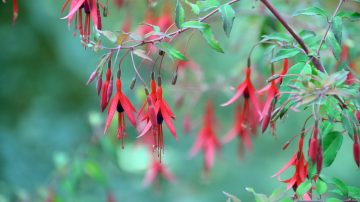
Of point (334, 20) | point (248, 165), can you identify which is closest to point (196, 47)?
point (248, 165)

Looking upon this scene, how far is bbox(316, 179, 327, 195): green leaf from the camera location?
43.8 inches

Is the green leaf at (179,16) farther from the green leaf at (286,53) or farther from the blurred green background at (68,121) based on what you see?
the blurred green background at (68,121)

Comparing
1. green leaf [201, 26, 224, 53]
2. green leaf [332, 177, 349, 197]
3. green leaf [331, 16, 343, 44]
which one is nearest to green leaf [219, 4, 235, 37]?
green leaf [201, 26, 224, 53]

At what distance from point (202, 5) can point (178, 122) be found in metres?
2.33

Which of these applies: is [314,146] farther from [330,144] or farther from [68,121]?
[68,121]

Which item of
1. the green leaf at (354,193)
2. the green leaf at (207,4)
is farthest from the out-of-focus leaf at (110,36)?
the green leaf at (354,193)

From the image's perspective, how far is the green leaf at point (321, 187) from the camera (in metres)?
1.11

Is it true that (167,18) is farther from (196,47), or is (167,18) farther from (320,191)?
(196,47)

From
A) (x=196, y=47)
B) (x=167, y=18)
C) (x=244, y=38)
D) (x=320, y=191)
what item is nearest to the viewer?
(x=320, y=191)

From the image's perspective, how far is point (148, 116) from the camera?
1.12 metres

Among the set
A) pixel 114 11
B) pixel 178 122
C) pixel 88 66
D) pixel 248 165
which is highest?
pixel 114 11

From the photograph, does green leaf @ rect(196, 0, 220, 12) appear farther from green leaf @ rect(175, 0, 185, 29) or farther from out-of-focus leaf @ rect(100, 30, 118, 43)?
out-of-focus leaf @ rect(100, 30, 118, 43)

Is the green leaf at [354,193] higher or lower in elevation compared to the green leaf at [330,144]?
lower

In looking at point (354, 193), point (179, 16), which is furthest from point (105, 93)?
point (354, 193)
